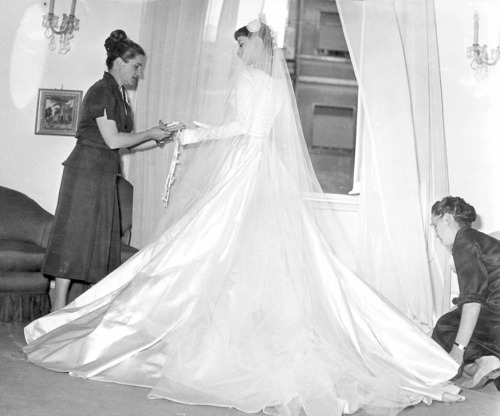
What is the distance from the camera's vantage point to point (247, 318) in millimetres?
3047

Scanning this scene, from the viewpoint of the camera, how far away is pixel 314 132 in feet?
41.9

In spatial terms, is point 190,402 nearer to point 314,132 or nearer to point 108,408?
point 108,408

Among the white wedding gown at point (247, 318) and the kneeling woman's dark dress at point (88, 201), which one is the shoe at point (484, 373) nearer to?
the white wedding gown at point (247, 318)

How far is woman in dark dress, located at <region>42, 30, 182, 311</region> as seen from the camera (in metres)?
4.01

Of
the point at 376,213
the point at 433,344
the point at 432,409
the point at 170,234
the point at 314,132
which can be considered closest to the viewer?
the point at 432,409

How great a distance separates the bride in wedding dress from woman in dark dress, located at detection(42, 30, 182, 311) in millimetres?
514

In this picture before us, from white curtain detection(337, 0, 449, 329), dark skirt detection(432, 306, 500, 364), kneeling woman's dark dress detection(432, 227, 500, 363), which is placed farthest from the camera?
white curtain detection(337, 0, 449, 329)

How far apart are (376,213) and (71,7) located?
299cm

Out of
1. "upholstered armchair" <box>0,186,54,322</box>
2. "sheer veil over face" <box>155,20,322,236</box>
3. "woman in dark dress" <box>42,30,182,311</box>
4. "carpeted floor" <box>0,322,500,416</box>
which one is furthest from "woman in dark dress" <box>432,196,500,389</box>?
"upholstered armchair" <box>0,186,54,322</box>

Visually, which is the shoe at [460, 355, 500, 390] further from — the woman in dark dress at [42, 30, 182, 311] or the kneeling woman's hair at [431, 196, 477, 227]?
the woman in dark dress at [42, 30, 182, 311]

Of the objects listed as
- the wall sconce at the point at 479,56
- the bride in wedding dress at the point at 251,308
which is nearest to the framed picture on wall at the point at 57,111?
the bride in wedding dress at the point at 251,308

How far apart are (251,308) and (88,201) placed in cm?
145

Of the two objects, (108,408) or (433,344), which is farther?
(433,344)

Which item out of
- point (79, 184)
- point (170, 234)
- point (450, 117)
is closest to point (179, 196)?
point (170, 234)
